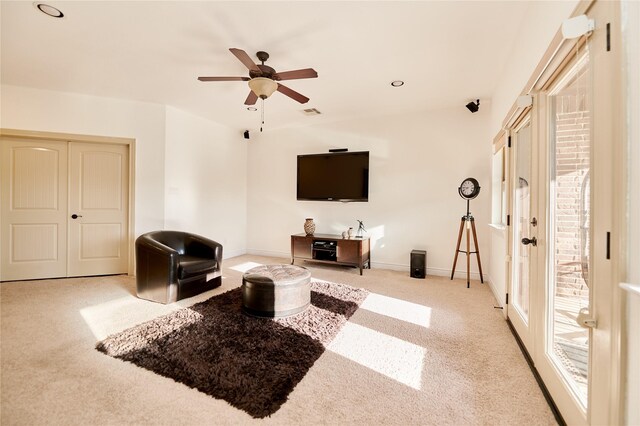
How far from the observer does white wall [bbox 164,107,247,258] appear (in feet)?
14.6

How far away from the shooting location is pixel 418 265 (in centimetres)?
412

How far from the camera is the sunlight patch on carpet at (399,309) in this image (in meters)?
2.70

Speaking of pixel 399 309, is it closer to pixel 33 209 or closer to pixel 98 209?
pixel 98 209

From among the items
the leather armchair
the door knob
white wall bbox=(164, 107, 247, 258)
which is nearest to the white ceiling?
white wall bbox=(164, 107, 247, 258)

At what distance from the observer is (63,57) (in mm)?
2873

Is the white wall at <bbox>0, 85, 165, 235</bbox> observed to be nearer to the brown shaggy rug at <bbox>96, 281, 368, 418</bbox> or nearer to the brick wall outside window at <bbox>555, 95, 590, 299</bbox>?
the brown shaggy rug at <bbox>96, 281, 368, 418</bbox>

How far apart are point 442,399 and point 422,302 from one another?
1.64 m

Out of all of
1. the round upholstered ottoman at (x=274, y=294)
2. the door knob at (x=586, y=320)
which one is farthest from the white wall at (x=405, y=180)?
the door knob at (x=586, y=320)

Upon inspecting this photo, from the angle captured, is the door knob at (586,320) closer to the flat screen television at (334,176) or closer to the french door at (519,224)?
the french door at (519,224)

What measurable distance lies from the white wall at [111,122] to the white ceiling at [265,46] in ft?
0.57

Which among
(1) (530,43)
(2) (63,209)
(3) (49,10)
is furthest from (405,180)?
(2) (63,209)

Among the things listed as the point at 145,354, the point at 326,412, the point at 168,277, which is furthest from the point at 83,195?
the point at 326,412

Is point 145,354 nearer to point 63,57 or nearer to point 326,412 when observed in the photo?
point 326,412

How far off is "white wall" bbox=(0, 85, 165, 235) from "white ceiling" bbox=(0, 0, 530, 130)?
0.57ft
